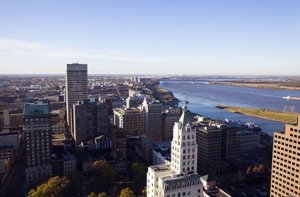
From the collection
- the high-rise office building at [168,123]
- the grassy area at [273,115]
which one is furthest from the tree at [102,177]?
the grassy area at [273,115]

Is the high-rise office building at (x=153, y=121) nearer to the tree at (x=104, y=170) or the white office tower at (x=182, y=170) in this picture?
the tree at (x=104, y=170)

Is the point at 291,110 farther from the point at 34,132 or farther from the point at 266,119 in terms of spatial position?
the point at 34,132

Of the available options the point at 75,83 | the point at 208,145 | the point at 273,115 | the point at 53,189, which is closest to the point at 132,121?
the point at 75,83

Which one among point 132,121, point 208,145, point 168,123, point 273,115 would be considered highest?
point 132,121

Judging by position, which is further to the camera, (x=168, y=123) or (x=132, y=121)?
(x=132, y=121)

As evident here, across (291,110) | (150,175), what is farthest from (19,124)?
(291,110)

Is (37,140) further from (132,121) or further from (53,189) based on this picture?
(132,121)

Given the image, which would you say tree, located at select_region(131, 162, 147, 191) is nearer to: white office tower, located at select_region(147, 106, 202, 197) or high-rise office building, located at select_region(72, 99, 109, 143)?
white office tower, located at select_region(147, 106, 202, 197)
